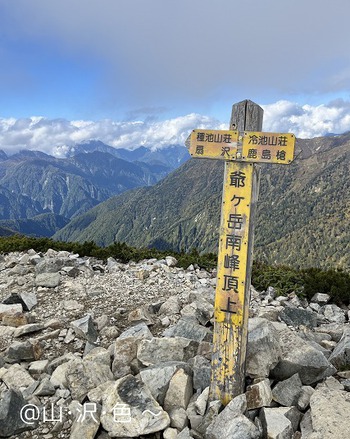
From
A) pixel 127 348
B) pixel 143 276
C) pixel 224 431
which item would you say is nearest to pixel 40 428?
pixel 127 348

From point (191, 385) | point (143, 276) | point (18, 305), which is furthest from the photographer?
point (143, 276)

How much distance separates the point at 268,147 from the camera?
5.02 m

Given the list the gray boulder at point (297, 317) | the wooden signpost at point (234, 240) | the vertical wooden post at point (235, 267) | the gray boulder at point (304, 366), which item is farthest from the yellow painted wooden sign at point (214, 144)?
the gray boulder at point (297, 317)

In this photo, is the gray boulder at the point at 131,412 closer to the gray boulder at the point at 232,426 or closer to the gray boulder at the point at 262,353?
the gray boulder at the point at 232,426

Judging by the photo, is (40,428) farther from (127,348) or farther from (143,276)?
(143,276)

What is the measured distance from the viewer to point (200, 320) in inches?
328

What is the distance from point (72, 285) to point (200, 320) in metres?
4.40

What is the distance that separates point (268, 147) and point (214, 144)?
0.80 meters

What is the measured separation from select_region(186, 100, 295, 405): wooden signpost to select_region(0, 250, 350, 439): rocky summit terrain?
40cm

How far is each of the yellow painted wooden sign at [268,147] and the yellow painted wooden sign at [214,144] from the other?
18cm

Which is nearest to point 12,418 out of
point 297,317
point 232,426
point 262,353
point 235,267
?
point 232,426

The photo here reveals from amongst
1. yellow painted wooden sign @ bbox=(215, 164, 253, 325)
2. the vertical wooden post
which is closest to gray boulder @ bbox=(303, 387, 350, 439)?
the vertical wooden post

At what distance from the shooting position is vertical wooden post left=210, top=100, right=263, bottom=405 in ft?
17.1

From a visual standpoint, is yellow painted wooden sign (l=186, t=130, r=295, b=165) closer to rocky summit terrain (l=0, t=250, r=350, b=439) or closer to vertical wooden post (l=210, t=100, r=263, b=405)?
vertical wooden post (l=210, t=100, r=263, b=405)
